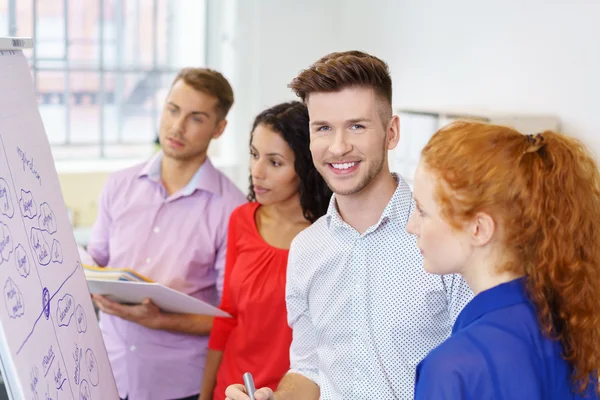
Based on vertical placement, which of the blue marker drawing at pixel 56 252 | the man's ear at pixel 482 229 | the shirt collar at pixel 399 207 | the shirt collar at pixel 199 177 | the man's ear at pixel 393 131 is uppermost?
the man's ear at pixel 393 131

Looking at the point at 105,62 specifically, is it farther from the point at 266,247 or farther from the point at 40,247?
the point at 40,247

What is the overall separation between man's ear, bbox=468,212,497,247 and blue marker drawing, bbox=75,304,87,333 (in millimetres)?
863

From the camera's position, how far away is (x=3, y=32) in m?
4.33

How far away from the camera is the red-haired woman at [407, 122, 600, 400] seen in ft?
4.10

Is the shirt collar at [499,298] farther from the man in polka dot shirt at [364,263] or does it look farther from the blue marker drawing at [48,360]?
the blue marker drawing at [48,360]

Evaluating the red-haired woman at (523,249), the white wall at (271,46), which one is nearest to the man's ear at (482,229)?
the red-haired woman at (523,249)

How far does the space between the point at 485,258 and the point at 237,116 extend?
11.1 feet

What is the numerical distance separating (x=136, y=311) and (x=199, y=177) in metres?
0.47

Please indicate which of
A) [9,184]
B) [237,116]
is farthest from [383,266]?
[237,116]

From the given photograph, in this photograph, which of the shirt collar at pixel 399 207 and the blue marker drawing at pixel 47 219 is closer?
the blue marker drawing at pixel 47 219

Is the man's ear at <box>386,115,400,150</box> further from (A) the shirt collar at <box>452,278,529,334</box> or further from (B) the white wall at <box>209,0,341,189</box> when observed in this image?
(B) the white wall at <box>209,0,341,189</box>

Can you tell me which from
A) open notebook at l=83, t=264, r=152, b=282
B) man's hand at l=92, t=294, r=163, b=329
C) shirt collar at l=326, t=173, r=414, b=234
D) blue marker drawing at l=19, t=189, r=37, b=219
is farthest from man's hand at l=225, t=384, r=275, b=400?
man's hand at l=92, t=294, r=163, b=329

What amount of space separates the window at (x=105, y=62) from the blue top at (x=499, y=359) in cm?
363

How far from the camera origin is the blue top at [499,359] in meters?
1.21
